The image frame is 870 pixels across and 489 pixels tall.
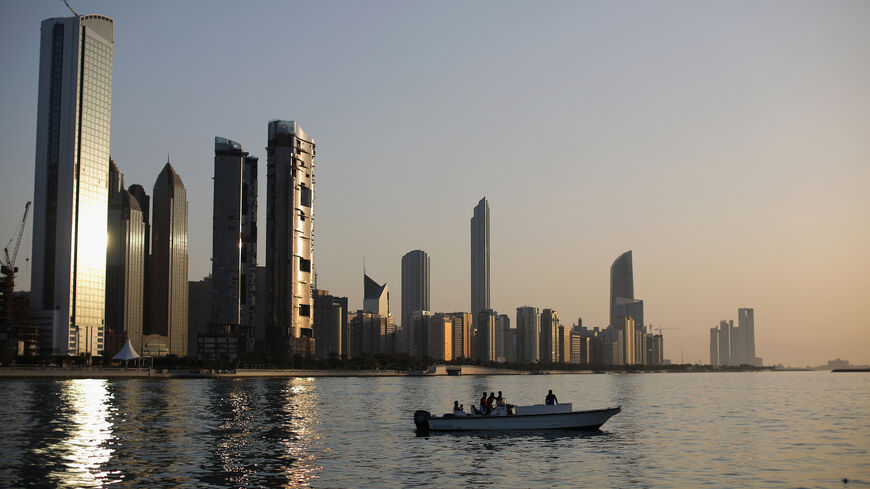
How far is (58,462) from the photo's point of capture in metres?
60.9


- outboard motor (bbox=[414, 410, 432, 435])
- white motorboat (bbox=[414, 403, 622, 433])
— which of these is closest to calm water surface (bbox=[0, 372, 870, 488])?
outboard motor (bbox=[414, 410, 432, 435])

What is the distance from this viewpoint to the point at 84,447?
6994 centimetres

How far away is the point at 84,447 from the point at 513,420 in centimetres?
3810

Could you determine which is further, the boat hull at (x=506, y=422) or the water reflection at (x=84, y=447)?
the boat hull at (x=506, y=422)

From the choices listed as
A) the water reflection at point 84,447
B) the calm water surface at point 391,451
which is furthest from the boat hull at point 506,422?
the water reflection at point 84,447

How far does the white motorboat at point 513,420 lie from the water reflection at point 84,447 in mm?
29769

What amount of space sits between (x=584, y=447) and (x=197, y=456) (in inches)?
1234

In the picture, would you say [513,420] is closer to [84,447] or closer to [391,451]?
[391,451]

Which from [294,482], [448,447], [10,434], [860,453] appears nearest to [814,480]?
[860,453]

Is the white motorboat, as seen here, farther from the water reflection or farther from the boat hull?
the water reflection

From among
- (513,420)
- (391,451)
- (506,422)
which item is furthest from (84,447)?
(513,420)

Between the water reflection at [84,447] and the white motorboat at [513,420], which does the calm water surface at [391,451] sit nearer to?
the water reflection at [84,447]

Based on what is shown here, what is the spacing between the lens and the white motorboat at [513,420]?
83.0 metres

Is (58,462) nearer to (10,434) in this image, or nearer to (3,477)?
(3,477)
